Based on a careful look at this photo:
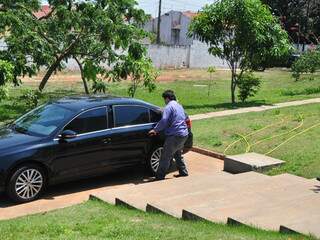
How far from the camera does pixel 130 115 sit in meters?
9.98

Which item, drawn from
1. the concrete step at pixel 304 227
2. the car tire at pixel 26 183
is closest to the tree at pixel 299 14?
the car tire at pixel 26 183

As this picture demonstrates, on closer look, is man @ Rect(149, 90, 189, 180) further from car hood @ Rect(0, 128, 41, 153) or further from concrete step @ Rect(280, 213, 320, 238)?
concrete step @ Rect(280, 213, 320, 238)

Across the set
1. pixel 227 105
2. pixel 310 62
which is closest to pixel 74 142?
pixel 227 105

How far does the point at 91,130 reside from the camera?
935cm

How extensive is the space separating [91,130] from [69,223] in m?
2.94

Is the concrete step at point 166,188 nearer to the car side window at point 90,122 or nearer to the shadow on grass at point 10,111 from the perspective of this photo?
the car side window at point 90,122

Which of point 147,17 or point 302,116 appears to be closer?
point 302,116

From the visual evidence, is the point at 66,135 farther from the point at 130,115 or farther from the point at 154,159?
the point at 154,159

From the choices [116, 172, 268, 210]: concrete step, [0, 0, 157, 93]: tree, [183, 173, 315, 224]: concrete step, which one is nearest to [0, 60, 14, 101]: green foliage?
[0, 0, 157, 93]: tree

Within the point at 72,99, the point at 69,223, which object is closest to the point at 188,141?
the point at 72,99

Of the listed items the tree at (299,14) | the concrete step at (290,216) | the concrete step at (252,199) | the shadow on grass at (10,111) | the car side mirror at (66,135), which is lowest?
the shadow on grass at (10,111)

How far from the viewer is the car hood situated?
335 inches

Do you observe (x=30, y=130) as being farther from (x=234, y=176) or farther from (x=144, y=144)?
(x=234, y=176)

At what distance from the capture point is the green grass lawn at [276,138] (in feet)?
33.3
